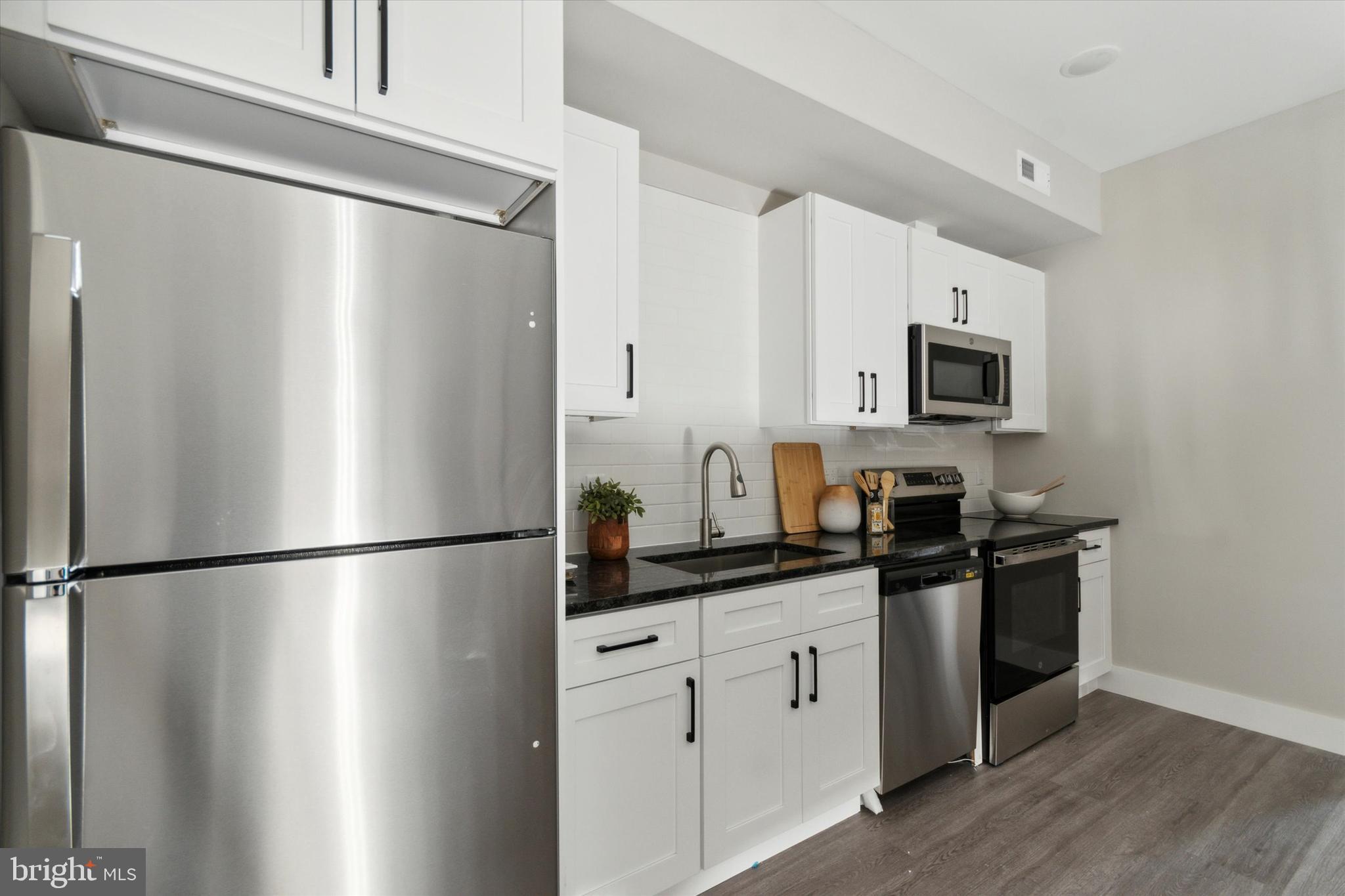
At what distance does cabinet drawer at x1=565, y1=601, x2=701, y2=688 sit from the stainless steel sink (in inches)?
22.0

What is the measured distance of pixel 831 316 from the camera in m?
2.61

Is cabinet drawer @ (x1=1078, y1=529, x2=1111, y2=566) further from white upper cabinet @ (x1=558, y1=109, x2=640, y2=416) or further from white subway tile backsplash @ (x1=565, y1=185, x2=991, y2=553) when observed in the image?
white upper cabinet @ (x1=558, y1=109, x2=640, y2=416)

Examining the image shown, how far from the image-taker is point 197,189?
41.8 inches

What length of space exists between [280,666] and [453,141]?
41.8 inches

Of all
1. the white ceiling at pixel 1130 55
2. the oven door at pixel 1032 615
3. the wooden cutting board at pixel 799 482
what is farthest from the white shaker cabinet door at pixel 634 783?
the white ceiling at pixel 1130 55

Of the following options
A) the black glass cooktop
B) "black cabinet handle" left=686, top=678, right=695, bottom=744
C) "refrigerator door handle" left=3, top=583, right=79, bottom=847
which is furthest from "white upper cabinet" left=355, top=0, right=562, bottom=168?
the black glass cooktop

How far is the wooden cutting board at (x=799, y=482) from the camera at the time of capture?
2861 mm

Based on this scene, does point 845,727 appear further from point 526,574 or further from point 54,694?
point 54,694

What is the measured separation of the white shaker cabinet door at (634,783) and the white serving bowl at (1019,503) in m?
2.45

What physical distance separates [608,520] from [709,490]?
51cm

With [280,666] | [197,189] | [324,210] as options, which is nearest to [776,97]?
[324,210]

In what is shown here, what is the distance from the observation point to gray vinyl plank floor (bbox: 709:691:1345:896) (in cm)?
193

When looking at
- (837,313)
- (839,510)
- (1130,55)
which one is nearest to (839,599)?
(839,510)

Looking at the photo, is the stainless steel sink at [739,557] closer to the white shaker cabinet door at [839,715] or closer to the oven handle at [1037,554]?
the white shaker cabinet door at [839,715]
